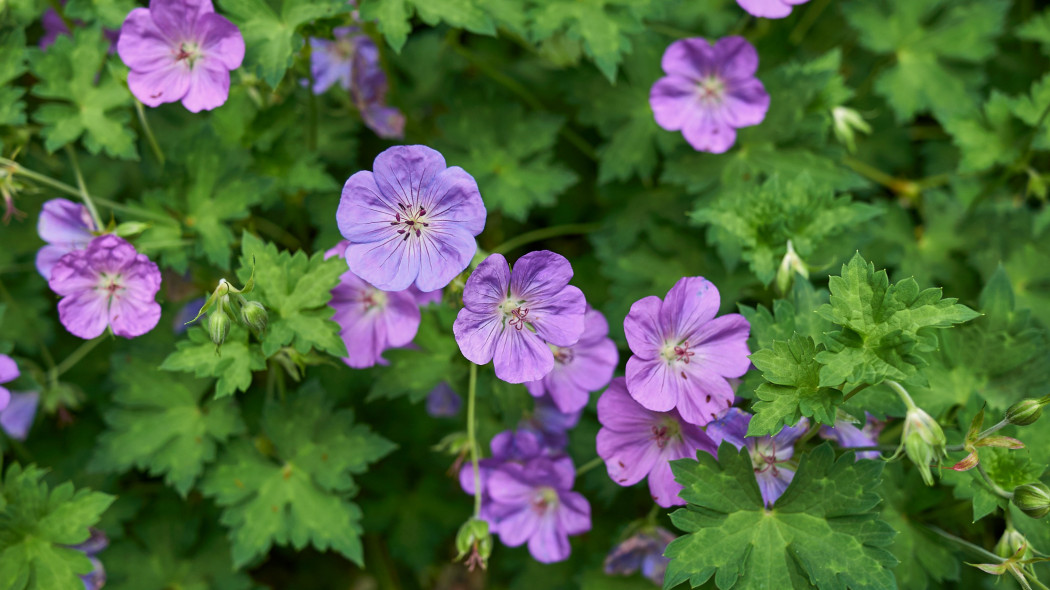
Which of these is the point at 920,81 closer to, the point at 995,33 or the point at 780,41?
the point at 995,33

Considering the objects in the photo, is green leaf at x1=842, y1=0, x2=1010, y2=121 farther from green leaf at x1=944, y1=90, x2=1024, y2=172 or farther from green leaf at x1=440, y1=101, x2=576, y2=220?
green leaf at x1=440, y1=101, x2=576, y2=220

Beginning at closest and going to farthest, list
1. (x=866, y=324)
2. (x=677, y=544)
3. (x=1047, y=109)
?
(x=866, y=324)
(x=677, y=544)
(x=1047, y=109)

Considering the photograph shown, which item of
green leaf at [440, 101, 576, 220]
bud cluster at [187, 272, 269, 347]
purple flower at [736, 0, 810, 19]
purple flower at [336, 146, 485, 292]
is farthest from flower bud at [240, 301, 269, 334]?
purple flower at [736, 0, 810, 19]

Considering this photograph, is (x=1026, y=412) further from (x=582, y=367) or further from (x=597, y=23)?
(x=597, y=23)

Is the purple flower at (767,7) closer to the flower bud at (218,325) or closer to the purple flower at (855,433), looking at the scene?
the purple flower at (855,433)

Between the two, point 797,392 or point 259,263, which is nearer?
point 797,392

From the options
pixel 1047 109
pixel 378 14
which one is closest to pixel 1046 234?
pixel 1047 109

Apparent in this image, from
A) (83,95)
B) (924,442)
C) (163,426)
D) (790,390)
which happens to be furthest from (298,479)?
(924,442)
